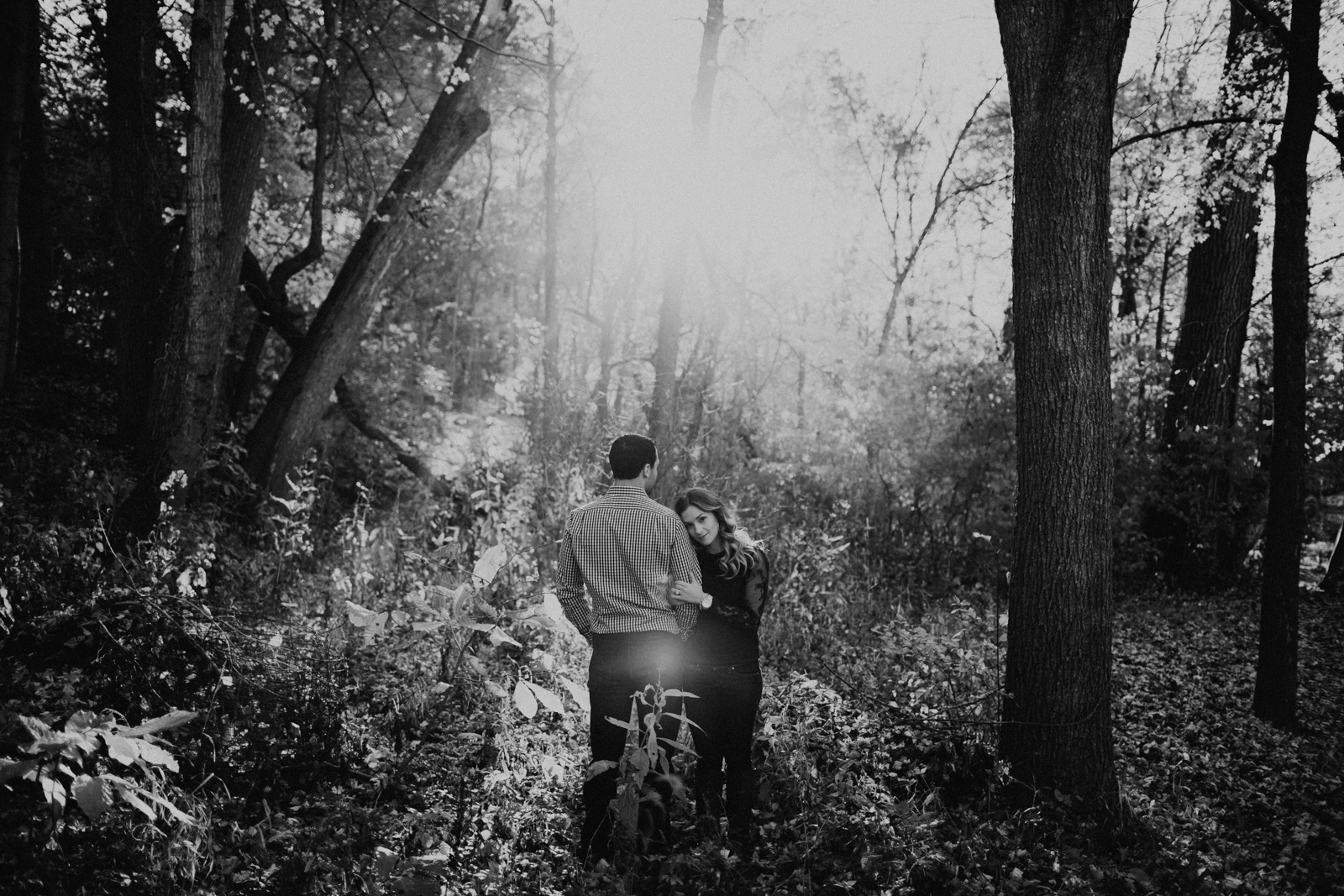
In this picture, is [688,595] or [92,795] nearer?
[92,795]

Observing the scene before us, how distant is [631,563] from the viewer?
12.3 feet

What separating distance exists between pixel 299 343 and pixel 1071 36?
806 cm

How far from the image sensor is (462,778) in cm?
420

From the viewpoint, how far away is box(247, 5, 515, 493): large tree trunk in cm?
911

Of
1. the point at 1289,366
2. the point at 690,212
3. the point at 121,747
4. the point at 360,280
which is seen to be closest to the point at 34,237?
the point at 360,280

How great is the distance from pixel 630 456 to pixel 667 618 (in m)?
0.73

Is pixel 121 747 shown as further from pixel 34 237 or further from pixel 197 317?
pixel 34 237

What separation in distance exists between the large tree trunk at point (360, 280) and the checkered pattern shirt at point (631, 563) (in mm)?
6378

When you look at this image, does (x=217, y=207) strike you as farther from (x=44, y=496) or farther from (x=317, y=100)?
(x=317, y=100)

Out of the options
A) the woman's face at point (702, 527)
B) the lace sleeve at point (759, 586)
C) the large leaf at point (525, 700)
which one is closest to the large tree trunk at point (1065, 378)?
the lace sleeve at point (759, 586)

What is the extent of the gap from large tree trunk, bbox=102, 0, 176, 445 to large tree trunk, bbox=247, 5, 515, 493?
1243 mm

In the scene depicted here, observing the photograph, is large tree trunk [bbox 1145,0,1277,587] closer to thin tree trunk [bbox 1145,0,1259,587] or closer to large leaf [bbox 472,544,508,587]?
thin tree trunk [bbox 1145,0,1259,587]

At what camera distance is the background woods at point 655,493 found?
3791 millimetres

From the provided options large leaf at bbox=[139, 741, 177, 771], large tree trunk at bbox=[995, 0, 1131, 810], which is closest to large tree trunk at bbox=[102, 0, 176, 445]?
large leaf at bbox=[139, 741, 177, 771]
